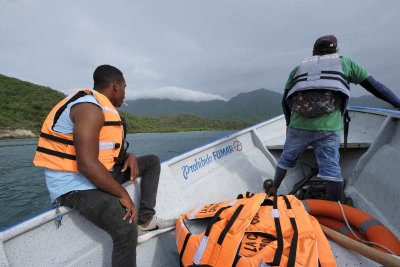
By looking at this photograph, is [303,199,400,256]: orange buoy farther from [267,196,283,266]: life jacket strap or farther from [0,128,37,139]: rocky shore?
[0,128,37,139]: rocky shore

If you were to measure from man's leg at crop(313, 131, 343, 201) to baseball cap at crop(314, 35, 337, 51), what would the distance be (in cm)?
97

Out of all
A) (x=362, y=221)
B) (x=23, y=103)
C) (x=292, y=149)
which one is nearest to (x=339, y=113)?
(x=292, y=149)

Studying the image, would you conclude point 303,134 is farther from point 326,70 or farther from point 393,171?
point 393,171

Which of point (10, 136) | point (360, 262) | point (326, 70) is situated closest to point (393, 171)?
point (326, 70)

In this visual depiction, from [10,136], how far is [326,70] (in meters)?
55.7

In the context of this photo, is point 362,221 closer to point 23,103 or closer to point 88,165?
point 88,165

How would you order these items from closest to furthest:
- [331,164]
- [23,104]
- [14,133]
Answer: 1. [331,164]
2. [14,133]
3. [23,104]

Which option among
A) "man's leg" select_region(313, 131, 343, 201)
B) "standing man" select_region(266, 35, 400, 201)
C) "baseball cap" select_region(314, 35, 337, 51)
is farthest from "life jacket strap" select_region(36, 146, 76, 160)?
"baseball cap" select_region(314, 35, 337, 51)

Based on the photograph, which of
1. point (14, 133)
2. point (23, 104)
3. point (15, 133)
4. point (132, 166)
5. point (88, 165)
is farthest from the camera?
point (23, 104)

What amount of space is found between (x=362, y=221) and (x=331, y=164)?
69 centimetres

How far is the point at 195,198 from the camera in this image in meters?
2.47

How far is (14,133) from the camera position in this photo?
40.5 m

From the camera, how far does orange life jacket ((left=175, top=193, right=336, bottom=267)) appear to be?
43.6 inches

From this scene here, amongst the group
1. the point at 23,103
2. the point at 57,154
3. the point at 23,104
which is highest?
the point at 23,103
